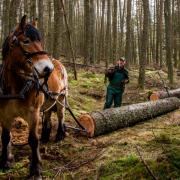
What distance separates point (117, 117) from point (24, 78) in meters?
5.02

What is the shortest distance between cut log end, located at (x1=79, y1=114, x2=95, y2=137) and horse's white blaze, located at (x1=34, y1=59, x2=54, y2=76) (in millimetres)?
4384

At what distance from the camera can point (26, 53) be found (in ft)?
20.0

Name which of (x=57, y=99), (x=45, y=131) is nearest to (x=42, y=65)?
(x=57, y=99)

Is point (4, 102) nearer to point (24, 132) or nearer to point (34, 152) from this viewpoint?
point (34, 152)

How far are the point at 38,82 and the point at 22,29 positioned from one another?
0.85 metres

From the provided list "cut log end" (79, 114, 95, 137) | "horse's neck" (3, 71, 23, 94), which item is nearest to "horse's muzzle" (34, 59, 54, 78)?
"horse's neck" (3, 71, 23, 94)

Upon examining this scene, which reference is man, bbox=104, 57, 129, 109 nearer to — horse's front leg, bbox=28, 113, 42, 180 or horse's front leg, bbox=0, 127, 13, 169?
horse's front leg, bbox=0, 127, 13, 169

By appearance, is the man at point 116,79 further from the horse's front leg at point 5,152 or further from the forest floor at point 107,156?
the horse's front leg at point 5,152

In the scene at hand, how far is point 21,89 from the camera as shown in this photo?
251 inches

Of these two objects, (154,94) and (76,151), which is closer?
(76,151)

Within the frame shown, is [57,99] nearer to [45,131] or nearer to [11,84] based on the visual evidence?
[45,131]

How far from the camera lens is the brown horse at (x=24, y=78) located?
609cm

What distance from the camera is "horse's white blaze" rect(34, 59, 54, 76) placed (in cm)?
573

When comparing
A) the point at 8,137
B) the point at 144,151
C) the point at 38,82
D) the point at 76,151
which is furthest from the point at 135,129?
the point at 38,82
